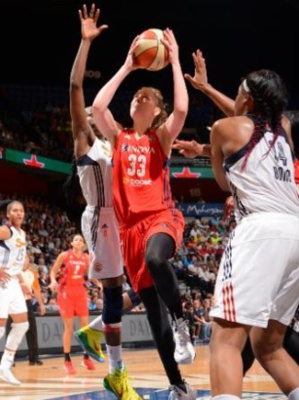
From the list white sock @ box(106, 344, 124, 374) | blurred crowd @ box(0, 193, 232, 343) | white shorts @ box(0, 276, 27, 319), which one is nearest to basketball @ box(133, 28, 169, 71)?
white sock @ box(106, 344, 124, 374)

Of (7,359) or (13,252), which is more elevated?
(13,252)

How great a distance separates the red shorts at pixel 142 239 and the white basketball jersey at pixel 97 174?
514mm

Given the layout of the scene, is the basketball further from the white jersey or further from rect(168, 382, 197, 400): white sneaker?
rect(168, 382, 197, 400): white sneaker

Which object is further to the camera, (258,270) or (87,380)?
(87,380)

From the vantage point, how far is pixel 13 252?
9500mm

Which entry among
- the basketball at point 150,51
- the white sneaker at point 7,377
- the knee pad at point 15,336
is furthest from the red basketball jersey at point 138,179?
the knee pad at point 15,336

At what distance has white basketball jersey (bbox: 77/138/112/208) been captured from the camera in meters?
5.78

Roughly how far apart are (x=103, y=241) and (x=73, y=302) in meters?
6.14

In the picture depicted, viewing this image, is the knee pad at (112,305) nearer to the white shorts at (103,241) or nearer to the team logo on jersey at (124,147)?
the white shorts at (103,241)

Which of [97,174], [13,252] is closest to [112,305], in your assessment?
[97,174]

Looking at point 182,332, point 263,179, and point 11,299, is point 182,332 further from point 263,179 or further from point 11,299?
point 11,299

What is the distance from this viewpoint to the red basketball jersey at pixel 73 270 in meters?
12.0

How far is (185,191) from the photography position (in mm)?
29875

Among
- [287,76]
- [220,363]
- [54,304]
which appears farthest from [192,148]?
[287,76]
